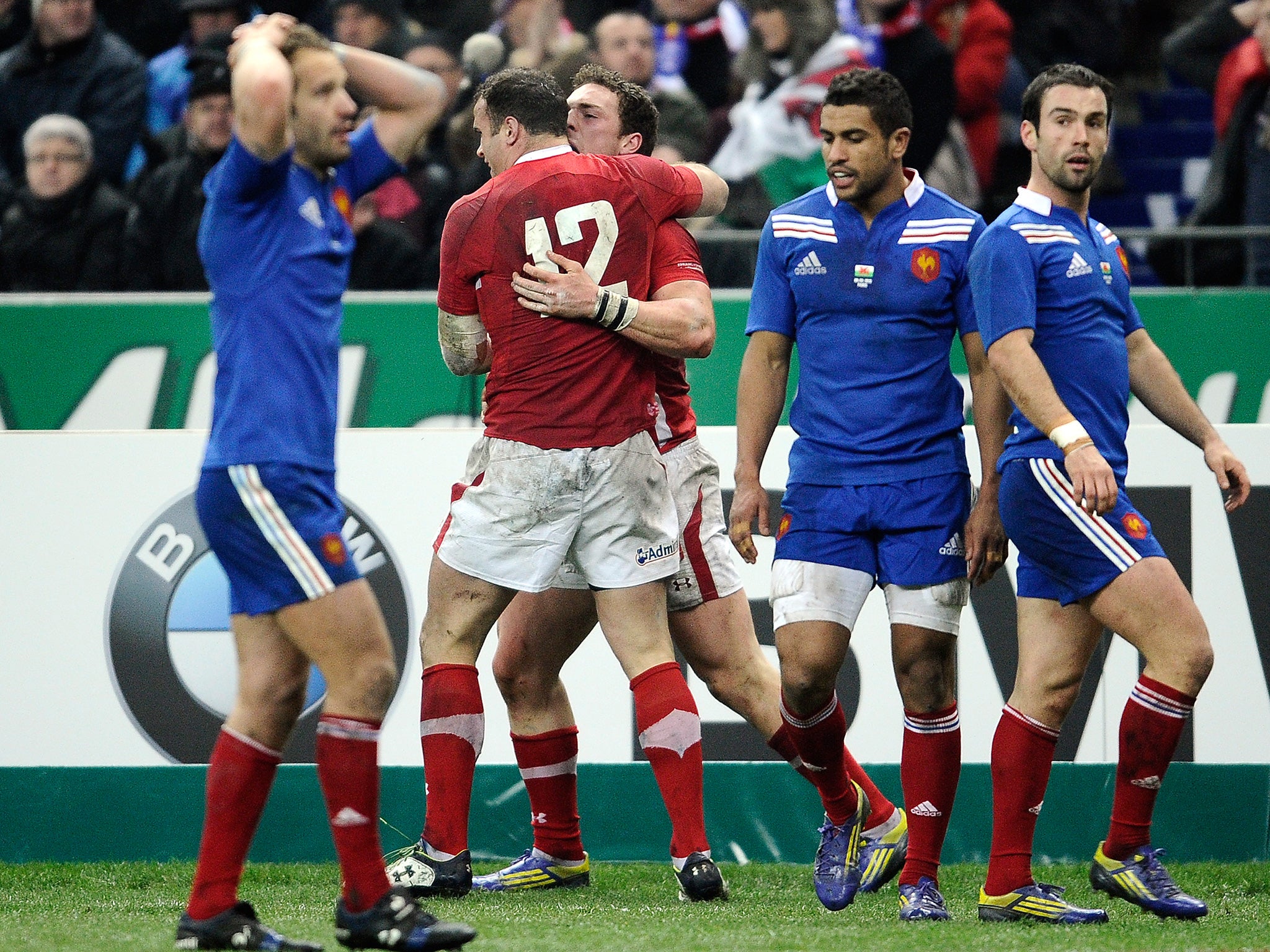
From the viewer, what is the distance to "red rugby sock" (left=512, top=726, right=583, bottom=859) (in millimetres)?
5195

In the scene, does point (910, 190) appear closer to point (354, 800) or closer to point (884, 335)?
point (884, 335)

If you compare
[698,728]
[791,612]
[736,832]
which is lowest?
[736,832]

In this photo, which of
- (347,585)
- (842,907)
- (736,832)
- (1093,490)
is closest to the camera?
(347,585)

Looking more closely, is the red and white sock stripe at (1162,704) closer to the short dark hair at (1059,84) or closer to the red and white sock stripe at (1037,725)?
the red and white sock stripe at (1037,725)

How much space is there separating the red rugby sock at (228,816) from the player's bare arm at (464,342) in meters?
1.46

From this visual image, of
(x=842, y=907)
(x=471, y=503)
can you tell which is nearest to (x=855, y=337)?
(x=471, y=503)

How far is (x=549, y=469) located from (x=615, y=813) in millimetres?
1637

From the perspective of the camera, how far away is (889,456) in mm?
4758

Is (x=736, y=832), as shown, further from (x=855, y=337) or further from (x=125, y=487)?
(x=125, y=487)

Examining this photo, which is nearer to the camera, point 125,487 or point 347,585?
point 347,585

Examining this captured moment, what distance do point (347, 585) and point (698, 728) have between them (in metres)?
1.39

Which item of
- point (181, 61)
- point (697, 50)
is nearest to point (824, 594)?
point (697, 50)

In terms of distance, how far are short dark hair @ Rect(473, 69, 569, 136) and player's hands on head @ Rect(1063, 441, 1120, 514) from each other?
1.78m

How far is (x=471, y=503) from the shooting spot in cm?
484
